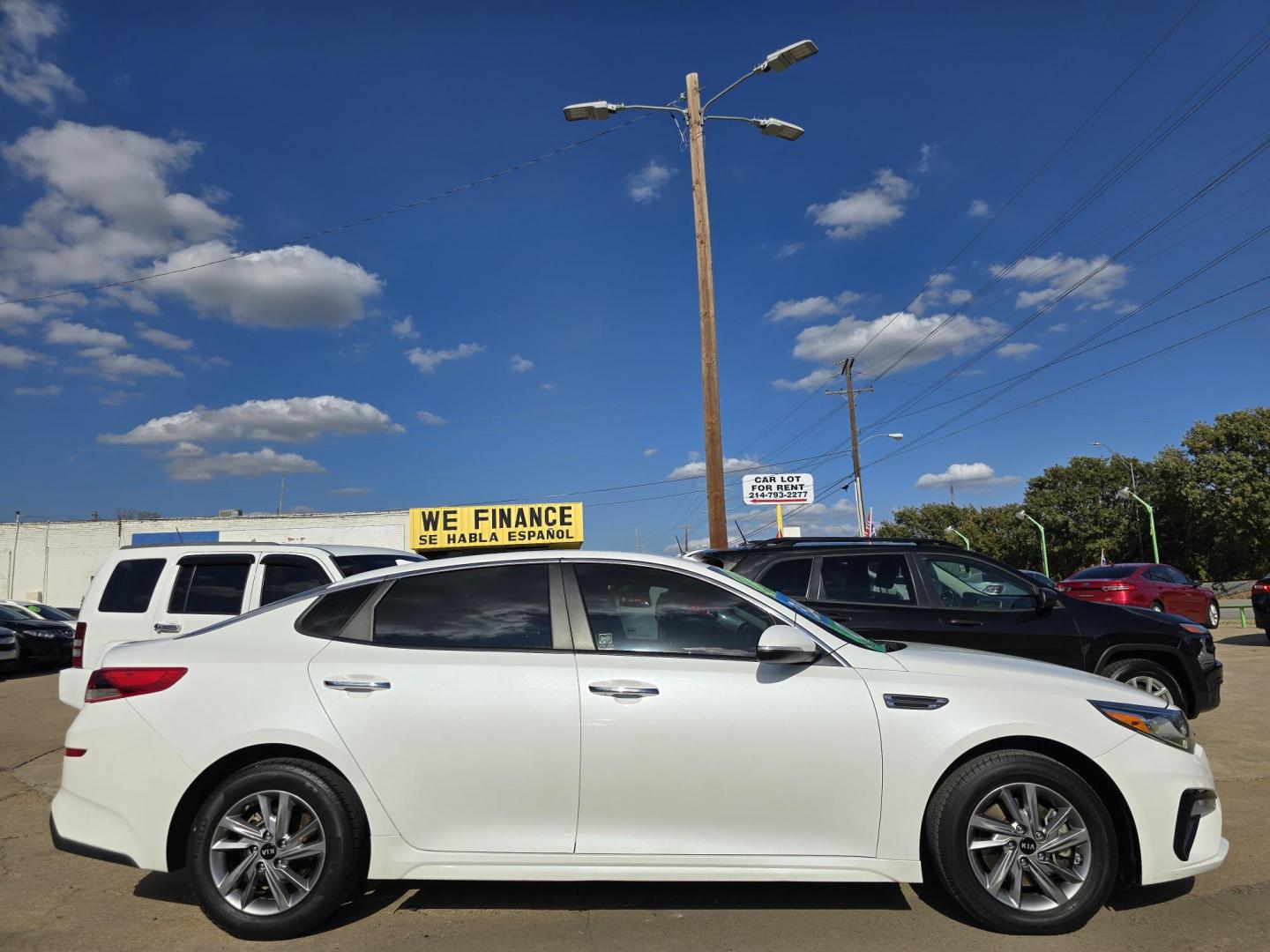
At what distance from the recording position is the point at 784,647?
3473mm

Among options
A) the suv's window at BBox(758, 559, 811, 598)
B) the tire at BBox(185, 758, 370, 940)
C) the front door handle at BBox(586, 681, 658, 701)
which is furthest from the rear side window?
the front door handle at BBox(586, 681, 658, 701)

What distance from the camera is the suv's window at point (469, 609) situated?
3.79 m

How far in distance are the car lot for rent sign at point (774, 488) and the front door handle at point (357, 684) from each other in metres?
13.1

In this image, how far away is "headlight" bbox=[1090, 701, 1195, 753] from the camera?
3619mm

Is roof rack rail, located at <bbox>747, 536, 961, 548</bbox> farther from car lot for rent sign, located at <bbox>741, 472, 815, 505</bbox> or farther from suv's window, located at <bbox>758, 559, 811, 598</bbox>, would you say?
car lot for rent sign, located at <bbox>741, 472, 815, 505</bbox>

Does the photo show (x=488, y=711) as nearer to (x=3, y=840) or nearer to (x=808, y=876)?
(x=808, y=876)

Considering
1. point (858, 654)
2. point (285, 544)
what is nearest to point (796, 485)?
point (285, 544)

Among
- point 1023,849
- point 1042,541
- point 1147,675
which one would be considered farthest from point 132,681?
point 1042,541

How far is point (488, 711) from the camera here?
140 inches

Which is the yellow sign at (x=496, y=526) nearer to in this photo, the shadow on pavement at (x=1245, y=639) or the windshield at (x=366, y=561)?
the shadow on pavement at (x=1245, y=639)

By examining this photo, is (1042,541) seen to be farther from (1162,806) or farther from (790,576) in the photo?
(1162,806)

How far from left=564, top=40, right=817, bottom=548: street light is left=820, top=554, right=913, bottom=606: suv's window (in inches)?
156

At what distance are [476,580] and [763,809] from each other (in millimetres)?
1654

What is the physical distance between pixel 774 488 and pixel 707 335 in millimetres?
5708
